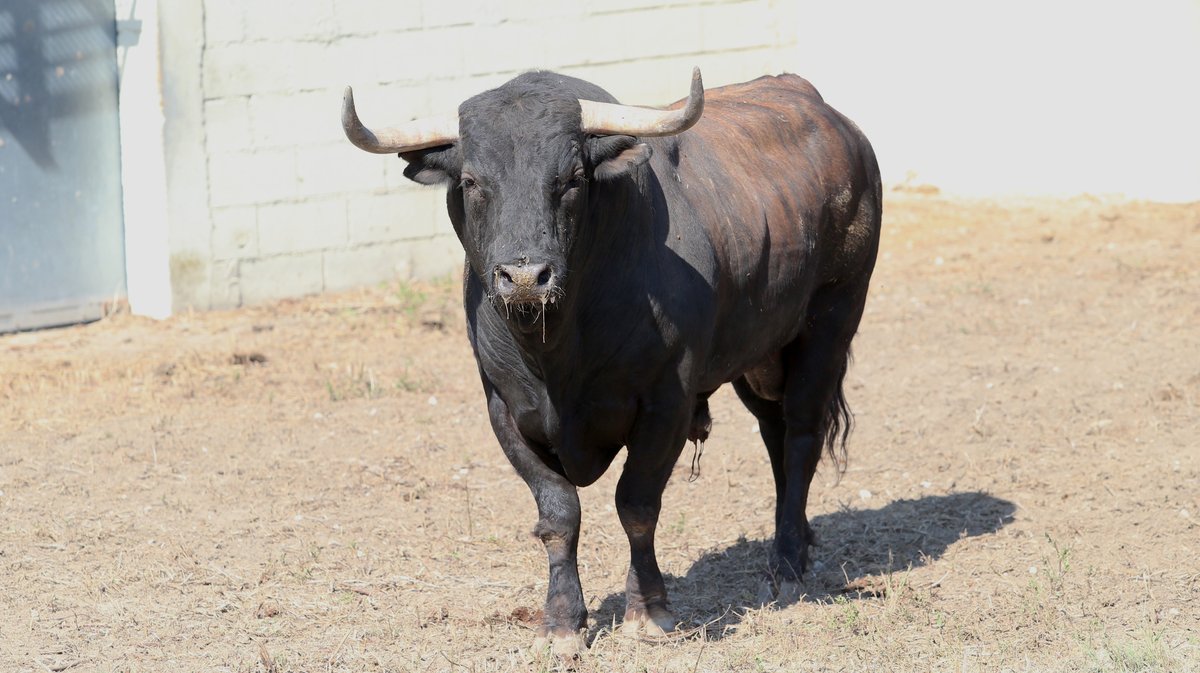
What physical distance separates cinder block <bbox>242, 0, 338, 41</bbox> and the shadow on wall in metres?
0.94

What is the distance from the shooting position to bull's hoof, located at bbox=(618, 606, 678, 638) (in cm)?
541

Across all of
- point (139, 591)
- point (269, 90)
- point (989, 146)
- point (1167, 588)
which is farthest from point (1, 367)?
point (989, 146)

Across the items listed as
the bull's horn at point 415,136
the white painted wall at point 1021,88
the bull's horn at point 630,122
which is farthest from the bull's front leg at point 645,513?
the white painted wall at point 1021,88

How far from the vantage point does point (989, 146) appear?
43.6 ft

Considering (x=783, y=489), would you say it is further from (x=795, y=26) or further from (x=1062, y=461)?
(x=795, y=26)

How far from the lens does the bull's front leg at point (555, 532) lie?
208 inches

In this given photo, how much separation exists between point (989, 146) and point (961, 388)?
5.15 m

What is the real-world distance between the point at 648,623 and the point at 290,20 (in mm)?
6788

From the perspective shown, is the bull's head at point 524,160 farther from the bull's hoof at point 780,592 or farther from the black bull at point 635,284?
the bull's hoof at point 780,592

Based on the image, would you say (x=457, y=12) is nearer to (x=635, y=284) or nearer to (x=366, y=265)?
(x=366, y=265)

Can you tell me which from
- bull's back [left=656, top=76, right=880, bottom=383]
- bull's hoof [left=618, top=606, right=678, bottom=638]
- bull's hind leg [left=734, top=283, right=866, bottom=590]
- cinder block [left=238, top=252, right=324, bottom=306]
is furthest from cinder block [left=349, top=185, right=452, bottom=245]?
bull's hoof [left=618, top=606, right=678, bottom=638]

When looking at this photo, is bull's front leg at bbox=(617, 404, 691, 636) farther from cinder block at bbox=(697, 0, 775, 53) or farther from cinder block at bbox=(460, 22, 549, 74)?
cinder block at bbox=(697, 0, 775, 53)

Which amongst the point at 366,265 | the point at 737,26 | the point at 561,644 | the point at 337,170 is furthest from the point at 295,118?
the point at 561,644

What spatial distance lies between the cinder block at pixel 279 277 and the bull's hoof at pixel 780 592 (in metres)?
5.93
